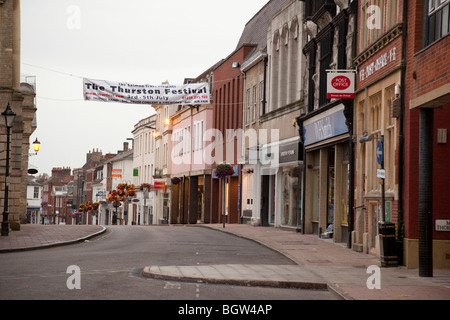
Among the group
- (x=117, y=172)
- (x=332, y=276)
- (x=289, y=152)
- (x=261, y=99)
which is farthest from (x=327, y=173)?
(x=117, y=172)

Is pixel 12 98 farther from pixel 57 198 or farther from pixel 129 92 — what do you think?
pixel 57 198

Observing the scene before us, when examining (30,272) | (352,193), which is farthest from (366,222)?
(30,272)

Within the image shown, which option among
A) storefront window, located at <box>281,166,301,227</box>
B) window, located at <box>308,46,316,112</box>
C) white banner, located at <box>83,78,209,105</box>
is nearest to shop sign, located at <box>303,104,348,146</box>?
window, located at <box>308,46,316,112</box>

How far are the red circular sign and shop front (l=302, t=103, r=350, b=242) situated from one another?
1531 mm

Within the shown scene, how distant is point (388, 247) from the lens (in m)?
17.2

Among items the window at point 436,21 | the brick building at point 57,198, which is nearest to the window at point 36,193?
the brick building at point 57,198

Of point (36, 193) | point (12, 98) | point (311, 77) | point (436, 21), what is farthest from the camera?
point (36, 193)

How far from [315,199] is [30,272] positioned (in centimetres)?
1658

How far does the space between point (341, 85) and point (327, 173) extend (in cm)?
569

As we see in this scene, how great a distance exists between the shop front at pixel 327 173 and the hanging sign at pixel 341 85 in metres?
1.45

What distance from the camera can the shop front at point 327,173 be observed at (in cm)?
2512

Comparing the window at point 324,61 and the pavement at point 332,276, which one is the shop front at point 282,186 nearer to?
the window at point 324,61

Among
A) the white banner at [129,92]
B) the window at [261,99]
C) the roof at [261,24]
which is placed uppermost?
the roof at [261,24]

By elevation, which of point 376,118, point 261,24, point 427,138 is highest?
point 261,24
